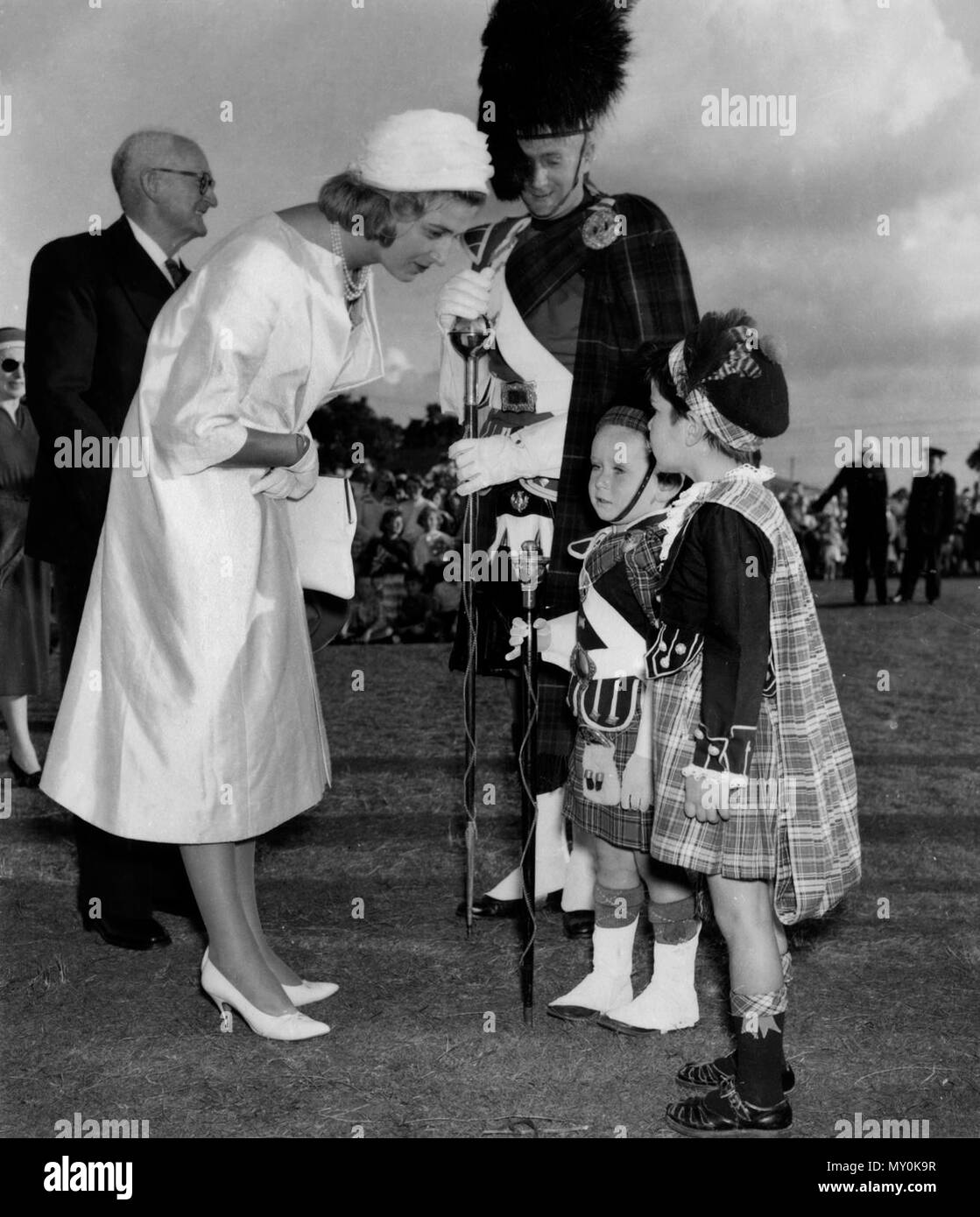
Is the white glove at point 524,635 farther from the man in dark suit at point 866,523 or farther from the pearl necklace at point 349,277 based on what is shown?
the man in dark suit at point 866,523

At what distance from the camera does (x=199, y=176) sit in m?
4.27

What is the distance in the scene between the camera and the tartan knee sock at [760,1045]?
2.97m

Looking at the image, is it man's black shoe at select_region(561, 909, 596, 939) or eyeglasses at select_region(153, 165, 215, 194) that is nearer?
eyeglasses at select_region(153, 165, 215, 194)

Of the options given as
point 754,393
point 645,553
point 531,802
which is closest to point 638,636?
point 645,553

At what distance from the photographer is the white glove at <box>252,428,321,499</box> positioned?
11.3ft

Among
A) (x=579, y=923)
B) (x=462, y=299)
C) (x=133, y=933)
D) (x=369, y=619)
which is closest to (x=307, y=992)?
(x=133, y=933)

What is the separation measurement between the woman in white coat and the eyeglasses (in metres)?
0.88

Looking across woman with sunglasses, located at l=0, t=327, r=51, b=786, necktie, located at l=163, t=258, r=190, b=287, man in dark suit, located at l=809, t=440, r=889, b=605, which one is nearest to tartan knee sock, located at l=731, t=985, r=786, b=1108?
necktie, located at l=163, t=258, r=190, b=287

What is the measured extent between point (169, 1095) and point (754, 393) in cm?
190

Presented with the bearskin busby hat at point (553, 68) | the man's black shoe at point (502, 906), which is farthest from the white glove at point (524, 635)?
the bearskin busby hat at point (553, 68)

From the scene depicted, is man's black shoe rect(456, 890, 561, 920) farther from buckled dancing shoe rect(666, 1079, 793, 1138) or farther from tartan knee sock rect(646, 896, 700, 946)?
buckled dancing shoe rect(666, 1079, 793, 1138)

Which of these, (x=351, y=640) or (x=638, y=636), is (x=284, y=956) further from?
(x=351, y=640)

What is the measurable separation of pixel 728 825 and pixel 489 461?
137cm

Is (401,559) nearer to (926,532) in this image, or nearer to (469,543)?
(926,532)
